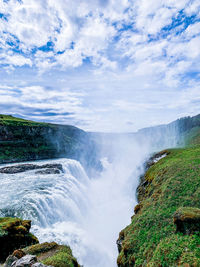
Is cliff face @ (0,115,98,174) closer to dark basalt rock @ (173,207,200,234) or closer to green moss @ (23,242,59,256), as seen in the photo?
green moss @ (23,242,59,256)

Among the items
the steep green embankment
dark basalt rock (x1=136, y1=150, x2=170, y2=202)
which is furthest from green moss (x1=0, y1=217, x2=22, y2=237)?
dark basalt rock (x1=136, y1=150, x2=170, y2=202)

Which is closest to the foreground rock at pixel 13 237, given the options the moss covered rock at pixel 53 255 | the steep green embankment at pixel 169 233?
the moss covered rock at pixel 53 255

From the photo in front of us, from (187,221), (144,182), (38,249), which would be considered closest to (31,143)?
(144,182)

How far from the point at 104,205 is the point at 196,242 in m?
38.7

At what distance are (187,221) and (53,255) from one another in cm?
1019

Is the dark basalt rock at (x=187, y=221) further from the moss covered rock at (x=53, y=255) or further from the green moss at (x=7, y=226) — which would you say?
the green moss at (x=7, y=226)

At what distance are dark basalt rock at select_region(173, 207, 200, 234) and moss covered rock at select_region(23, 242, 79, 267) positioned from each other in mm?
8180

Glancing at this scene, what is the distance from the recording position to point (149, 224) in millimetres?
13758

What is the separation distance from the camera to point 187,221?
1049 centimetres

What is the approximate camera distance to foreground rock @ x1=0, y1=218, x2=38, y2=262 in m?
12.1

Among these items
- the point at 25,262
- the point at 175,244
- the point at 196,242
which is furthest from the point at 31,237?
the point at 196,242

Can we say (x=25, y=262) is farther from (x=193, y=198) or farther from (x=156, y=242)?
(x=193, y=198)

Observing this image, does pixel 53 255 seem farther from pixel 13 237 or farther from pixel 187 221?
pixel 187 221

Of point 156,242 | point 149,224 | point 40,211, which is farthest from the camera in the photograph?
point 40,211
